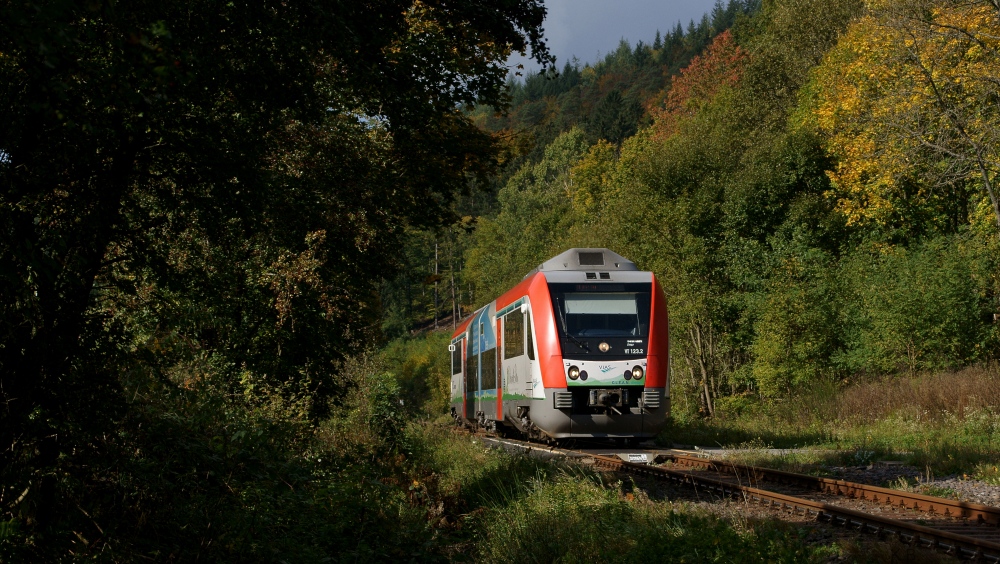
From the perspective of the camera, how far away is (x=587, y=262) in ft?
53.4

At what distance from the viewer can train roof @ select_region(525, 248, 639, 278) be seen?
16.0m

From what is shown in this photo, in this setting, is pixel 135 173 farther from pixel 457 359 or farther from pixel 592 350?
pixel 457 359

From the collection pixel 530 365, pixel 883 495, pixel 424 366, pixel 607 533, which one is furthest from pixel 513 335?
pixel 424 366

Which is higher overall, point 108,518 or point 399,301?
point 399,301

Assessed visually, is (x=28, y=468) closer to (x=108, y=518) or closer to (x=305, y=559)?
(x=108, y=518)

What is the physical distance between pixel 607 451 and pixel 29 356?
36.9 feet

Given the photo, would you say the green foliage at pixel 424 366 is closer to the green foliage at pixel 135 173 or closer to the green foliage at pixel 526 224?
the green foliage at pixel 526 224

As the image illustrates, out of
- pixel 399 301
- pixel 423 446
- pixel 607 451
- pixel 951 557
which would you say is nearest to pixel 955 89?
pixel 607 451

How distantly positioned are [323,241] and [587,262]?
15.4ft

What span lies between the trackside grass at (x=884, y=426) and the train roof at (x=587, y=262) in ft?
12.5

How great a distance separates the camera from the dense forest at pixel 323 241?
5938 millimetres

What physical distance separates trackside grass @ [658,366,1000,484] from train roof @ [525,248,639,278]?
380cm

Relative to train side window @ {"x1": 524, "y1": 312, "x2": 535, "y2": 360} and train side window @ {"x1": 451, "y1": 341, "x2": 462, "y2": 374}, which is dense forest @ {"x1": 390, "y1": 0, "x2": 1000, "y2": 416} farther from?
train side window @ {"x1": 451, "y1": 341, "x2": 462, "y2": 374}

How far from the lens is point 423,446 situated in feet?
53.3
